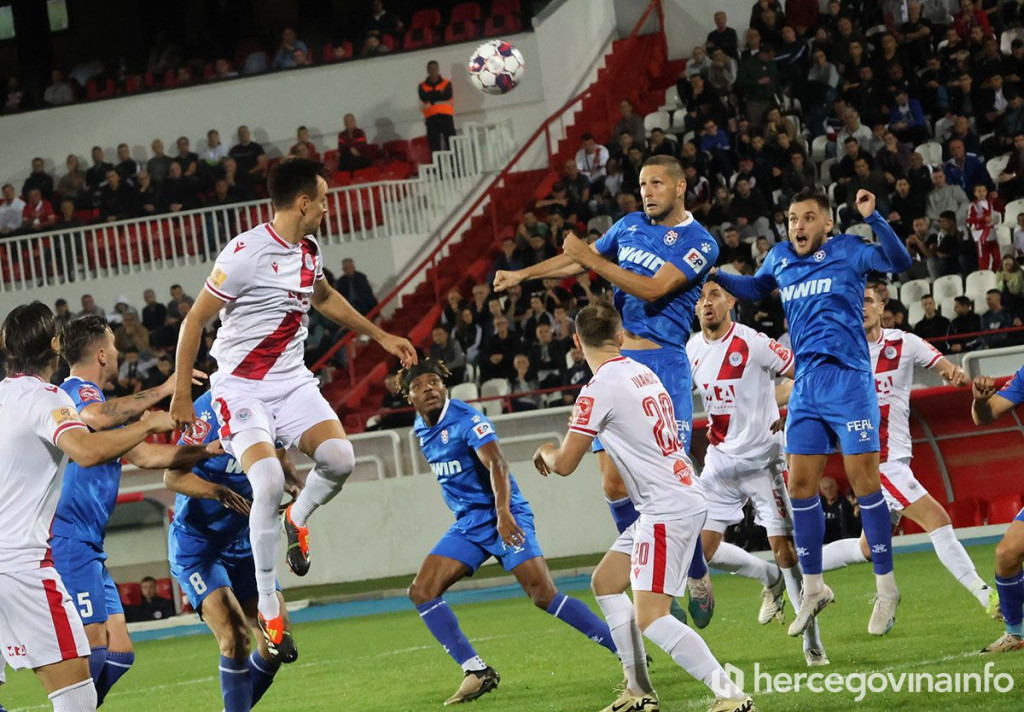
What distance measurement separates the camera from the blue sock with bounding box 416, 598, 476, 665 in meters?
8.40

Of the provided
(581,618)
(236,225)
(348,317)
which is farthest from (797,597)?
(236,225)

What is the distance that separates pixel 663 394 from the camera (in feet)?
21.6

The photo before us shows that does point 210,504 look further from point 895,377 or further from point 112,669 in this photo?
point 895,377

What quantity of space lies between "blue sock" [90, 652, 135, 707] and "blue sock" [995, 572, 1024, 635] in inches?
185

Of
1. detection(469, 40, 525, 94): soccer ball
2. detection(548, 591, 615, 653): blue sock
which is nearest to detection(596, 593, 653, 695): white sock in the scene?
detection(548, 591, 615, 653): blue sock

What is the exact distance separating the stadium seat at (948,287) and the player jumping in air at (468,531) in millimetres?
9582

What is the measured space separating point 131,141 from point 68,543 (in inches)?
841

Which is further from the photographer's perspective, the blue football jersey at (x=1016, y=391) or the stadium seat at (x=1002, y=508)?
the stadium seat at (x=1002, y=508)

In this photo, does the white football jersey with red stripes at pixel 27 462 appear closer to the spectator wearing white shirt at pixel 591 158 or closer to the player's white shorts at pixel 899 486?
the player's white shorts at pixel 899 486

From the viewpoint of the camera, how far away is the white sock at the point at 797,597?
779 centimetres

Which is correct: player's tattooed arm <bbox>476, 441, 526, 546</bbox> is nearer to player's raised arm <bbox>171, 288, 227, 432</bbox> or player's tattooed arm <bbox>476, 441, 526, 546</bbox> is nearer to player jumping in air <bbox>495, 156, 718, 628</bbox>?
player jumping in air <bbox>495, 156, 718, 628</bbox>

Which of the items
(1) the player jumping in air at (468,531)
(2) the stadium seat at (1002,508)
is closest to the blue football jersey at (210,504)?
(1) the player jumping in air at (468,531)

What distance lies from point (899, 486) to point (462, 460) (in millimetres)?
3150

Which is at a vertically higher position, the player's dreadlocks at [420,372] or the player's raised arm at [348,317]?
the player's raised arm at [348,317]
